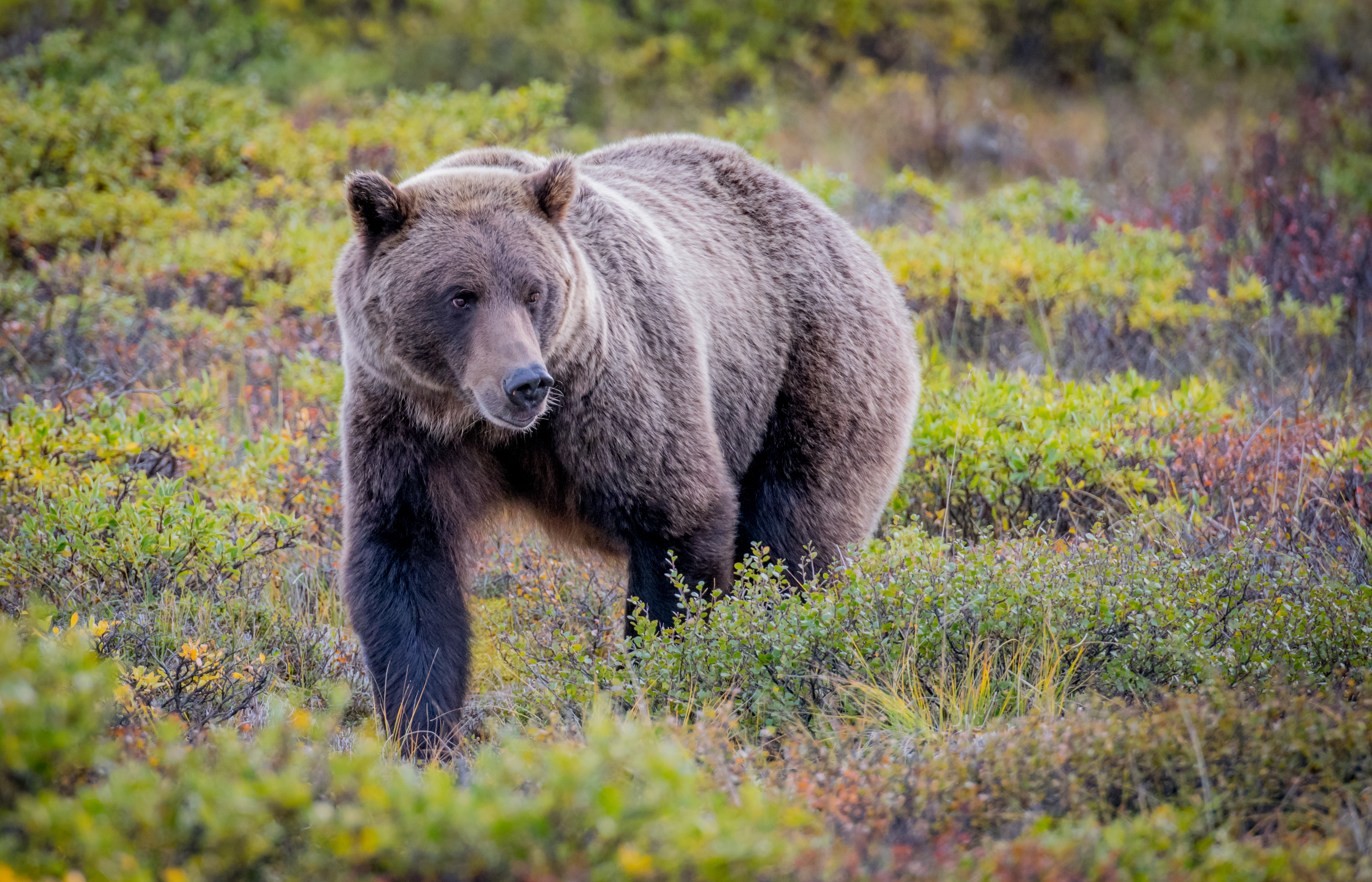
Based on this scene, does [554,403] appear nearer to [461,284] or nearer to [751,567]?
[461,284]

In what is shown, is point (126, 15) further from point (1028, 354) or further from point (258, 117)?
point (1028, 354)

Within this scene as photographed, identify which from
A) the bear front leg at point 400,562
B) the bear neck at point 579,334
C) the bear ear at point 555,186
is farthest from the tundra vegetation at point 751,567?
the bear ear at point 555,186

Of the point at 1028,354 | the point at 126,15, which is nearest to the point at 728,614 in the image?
the point at 1028,354

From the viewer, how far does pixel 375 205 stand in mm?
3730

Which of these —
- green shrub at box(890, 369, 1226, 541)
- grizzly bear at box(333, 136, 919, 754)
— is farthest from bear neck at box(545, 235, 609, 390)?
green shrub at box(890, 369, 1226, 541)

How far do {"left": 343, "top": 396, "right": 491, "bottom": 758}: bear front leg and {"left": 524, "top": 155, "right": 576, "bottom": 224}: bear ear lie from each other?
859 millimetres

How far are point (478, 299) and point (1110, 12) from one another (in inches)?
633

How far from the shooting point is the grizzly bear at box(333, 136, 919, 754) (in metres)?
3.72

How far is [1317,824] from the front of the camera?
2650 millimetres

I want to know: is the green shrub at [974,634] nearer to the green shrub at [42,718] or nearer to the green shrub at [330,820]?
the green shrub at [330,820]

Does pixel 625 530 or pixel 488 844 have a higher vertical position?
pixel 488 844

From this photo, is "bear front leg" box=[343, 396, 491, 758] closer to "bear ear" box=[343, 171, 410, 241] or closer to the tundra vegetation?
the tundra vegetation

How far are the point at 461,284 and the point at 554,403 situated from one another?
1.72ft

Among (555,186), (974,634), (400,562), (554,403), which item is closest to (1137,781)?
(974,634)
